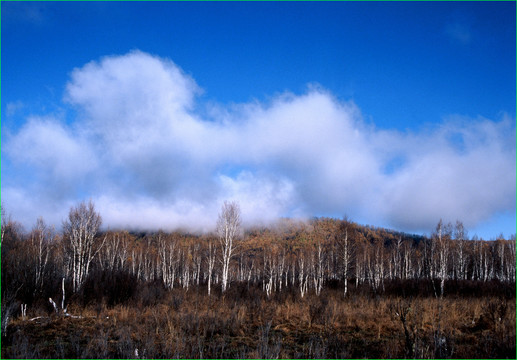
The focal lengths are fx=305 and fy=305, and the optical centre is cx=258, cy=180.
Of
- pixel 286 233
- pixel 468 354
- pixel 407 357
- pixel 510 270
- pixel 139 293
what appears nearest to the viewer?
pixel 407 357

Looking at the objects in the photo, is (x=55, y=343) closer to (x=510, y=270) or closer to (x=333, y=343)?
(x=333, y=343)

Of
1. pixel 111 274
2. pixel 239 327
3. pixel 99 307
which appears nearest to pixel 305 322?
pixel 239 327

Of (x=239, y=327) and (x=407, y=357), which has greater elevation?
(x=407, y=357)

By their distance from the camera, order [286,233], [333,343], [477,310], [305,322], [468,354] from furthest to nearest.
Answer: [286,233]
[477,310]
[305,322]
[333,343]
[468,354]

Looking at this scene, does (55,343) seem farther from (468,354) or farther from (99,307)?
(468,354)

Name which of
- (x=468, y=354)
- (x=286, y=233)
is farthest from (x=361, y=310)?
(x=286, y=233)

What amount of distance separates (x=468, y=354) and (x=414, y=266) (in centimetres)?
6247

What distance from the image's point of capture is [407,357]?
239 inches

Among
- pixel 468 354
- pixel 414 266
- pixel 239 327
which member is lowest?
pixel 414 266

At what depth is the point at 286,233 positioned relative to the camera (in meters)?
162

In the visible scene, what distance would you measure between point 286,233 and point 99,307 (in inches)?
5987

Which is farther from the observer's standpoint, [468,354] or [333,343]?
[333,343]

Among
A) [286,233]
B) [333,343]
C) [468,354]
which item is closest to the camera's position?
[468,354]

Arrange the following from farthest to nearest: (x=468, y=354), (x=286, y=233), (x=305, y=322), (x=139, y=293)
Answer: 1. (x=286, y=233)
2. (x=139, y=293)
3. (x=305, y=322)
4. (x=468, y=354)
